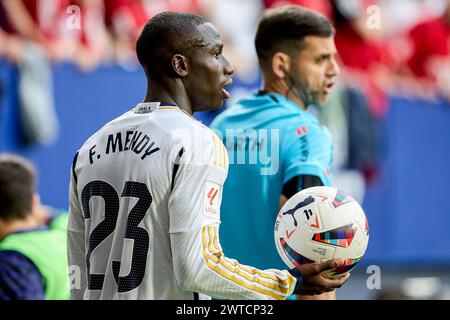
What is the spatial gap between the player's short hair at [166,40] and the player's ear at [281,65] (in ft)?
4.50

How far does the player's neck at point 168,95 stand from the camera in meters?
3.40

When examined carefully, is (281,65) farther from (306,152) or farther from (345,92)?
(345,92)

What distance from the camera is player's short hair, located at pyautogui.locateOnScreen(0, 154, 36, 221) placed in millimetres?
5379

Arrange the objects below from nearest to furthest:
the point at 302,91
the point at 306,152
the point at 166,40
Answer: the point at 166,40, the point at 306,152, the point at 302,91

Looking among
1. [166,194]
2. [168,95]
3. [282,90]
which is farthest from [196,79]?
[282,90]

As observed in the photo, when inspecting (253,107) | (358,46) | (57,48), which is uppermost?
(358,46)

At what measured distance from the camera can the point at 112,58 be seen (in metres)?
9.49

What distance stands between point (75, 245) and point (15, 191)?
6.39 feet

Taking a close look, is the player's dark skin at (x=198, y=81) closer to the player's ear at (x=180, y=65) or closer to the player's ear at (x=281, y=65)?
the player's ear at (x=180, y=65)

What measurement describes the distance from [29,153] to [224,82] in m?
5.71

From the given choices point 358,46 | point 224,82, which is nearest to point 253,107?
point 224,82

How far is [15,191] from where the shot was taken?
5.38m

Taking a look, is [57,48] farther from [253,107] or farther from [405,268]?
[405,268]

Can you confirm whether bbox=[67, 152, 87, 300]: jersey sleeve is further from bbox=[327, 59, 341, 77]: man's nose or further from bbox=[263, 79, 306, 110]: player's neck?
bbox=[327, 59, 341, 77]: man's nose
